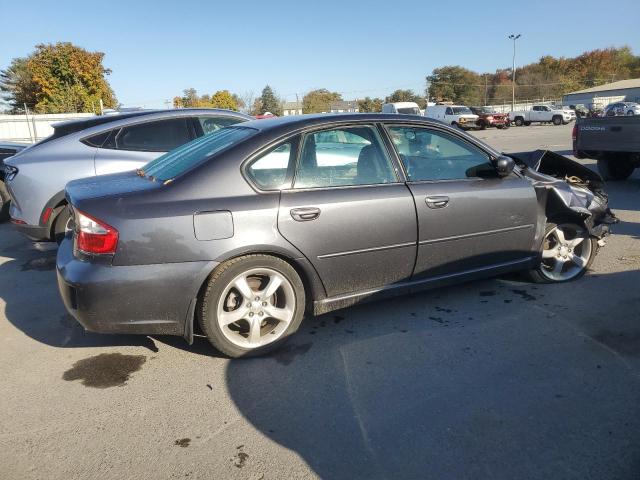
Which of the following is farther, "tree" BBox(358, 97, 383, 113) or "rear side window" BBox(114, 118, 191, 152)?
"tree" BBox(358, 97, 383, 113)

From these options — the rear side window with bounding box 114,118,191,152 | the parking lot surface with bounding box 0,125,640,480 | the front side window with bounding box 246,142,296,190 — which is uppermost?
the rear side window with bounding box 114,118,191,152

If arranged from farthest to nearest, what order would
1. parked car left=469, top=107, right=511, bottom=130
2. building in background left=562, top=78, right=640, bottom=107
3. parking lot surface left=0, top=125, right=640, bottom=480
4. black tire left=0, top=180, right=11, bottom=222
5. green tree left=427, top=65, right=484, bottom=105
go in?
green tree left=427, top=65, right=484, bottom=105
building in background left=562, top=78, right=640, bottom=107
parked car left=469, top=107, right=511, bottom=130
black tire left=0, top=180, right=11, bottom=222
parking lot surface left=0, top=125, right=640, bottom=480

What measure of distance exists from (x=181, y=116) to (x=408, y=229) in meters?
3.87

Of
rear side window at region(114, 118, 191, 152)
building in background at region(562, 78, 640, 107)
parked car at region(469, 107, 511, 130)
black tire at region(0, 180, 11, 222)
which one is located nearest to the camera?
rear side window at region(114, 118, 191, 152)

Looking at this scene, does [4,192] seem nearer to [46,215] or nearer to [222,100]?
[46,215]

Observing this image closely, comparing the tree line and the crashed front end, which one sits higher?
the tree line

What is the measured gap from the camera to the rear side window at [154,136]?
600 cm

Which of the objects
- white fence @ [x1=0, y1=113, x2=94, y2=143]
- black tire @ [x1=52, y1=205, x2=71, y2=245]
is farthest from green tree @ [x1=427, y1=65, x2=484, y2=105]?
black tire @ [x1=52, y1=205, x2=71, y2=245]

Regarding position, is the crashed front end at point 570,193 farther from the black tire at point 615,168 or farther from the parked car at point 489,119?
the parked car at point 489,119

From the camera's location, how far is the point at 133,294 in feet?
9.87

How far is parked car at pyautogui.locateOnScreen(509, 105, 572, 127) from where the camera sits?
39375mm

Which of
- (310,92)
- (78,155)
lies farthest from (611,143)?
(310,92)

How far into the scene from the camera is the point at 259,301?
334cm

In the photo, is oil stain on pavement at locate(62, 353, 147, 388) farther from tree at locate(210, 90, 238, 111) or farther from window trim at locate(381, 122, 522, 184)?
tree at locate(210, 90, 238, 111)
